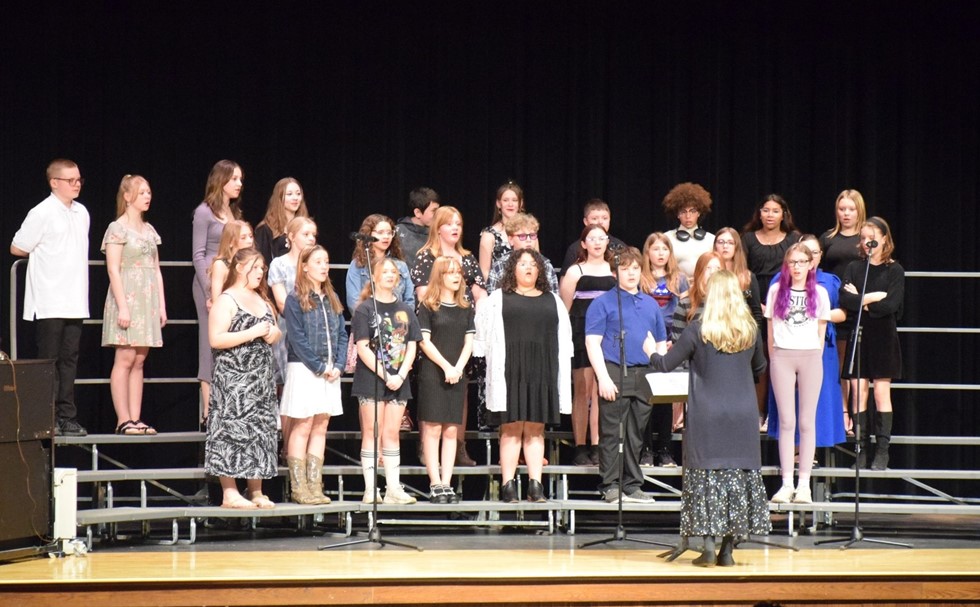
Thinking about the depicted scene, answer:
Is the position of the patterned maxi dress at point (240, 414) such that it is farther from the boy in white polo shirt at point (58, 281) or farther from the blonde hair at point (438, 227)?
the blonde hair at point (438, 227)

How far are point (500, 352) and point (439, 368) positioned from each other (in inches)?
13.5

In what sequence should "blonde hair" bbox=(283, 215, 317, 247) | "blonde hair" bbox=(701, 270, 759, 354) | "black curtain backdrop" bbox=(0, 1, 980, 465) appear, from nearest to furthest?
"blonde hair" bbox=(701, 270, 759, 354), "blonde hair" bbox=(283, 215, 317, 247), "black curtain backdrop" bbox=(0, 1, 980, 465)

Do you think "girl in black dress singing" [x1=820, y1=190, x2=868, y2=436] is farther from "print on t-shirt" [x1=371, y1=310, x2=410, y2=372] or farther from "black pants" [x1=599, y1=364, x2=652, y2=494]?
"print on t-shirt" [x1=371, y1=310, x2=410, y2=372]

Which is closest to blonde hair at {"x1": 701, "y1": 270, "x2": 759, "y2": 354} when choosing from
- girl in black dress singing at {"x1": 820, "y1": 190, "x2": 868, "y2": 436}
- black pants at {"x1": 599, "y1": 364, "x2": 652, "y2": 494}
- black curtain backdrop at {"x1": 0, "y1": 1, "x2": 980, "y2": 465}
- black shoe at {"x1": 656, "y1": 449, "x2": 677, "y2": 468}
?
black pants at {"x1": 599, "y1": 364, "x2": 652, "y2": 494}

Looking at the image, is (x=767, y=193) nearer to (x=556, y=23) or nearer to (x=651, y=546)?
(x=556, y=23)

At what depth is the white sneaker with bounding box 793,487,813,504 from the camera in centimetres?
669

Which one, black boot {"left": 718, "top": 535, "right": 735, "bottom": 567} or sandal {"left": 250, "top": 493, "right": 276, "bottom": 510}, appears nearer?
black boot {"left": 718, "top": 535, "right": 735, "bottom": 567}

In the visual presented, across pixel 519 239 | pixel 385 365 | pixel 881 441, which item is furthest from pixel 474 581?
pixel 881 441

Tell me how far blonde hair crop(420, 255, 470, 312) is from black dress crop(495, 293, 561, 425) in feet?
0.79

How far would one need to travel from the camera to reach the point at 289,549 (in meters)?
6.11

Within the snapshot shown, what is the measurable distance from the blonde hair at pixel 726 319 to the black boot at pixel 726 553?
83 cm

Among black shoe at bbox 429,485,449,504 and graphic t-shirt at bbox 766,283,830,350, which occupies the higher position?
graphic t-shirt at bbox 766,283,830,350

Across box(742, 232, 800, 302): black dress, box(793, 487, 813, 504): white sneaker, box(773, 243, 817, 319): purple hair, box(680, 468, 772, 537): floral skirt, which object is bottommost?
box(793, 487, 813, 504): white sneaker

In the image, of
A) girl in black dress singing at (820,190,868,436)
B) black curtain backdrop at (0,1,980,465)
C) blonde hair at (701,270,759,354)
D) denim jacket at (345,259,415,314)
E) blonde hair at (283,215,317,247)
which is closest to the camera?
blonde hair at (701,270,759,354)
